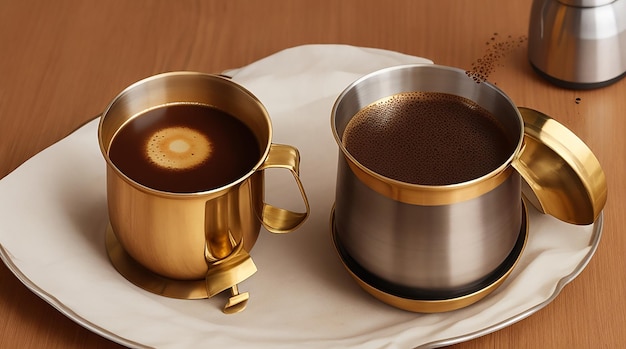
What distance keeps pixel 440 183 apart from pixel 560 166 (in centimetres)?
12

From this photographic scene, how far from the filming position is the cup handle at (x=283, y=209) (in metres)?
0.89

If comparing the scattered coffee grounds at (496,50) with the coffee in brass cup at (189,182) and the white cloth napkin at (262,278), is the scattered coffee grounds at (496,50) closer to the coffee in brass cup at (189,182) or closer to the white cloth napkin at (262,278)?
the white cloth napkin at (262,278)

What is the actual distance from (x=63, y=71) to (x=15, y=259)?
0.41 meters

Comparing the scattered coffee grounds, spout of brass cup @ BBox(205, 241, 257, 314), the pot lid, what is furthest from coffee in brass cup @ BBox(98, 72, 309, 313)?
the scattered coffee grounds

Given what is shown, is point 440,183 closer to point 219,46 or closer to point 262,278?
point 262,278

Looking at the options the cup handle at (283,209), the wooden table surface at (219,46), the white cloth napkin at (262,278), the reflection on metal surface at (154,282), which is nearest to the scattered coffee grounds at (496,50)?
the wooden table surface at (219,46)

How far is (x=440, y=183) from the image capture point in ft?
2.77

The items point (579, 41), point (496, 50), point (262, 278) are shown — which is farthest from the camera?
point (496, 50)

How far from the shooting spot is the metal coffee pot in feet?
3.75

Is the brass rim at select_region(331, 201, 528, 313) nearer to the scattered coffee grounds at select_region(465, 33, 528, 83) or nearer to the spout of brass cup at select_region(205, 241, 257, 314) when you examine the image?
the spout of brass cup at select_region(205, 241, 257, 314)

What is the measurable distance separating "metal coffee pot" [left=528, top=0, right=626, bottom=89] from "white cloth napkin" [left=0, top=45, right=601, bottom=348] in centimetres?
28

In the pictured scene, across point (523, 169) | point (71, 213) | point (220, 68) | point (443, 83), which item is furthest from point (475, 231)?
point (220, 68)

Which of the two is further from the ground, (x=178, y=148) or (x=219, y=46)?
(x=178, y=148)

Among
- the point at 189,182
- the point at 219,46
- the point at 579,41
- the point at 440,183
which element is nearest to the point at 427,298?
the point at 440,183
